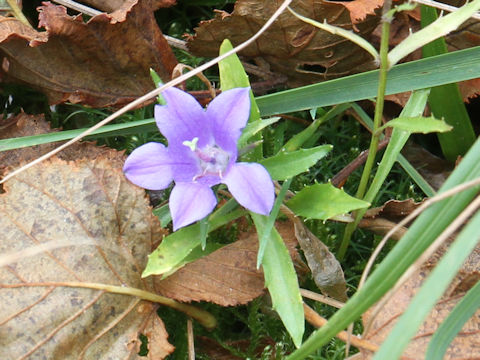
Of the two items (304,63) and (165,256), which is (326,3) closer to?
(304,63)

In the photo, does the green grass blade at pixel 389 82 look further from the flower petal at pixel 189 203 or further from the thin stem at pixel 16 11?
the thin stem at pixel 16 11

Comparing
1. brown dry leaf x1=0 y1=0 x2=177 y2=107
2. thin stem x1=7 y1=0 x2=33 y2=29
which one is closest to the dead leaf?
brown dry leaf x1=0 y1=0 x2=177 y2=107

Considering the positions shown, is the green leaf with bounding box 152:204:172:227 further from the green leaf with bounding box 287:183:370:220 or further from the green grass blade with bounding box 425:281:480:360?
the green grass blade with bounding box 425:281:480:360

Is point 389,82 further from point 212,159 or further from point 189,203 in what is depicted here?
point 189,203

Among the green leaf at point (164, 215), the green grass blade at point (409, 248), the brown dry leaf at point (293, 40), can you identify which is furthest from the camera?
the brown dry leaf at point (293, 40)

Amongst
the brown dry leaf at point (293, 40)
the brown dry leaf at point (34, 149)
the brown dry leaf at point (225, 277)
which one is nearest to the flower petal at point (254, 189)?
the brown dry leaf at point (225, 277)

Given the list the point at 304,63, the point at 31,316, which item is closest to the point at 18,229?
the point at 31,316
